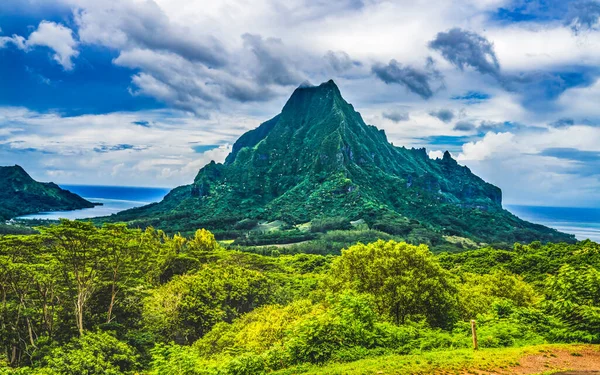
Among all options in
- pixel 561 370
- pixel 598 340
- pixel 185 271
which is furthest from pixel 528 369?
pixel 185 271

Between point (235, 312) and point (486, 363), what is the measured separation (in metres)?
28.6

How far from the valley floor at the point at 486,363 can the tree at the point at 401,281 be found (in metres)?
9.54

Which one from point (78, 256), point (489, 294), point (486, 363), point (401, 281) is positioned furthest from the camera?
point (489, 294)

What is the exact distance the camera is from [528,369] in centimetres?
1744

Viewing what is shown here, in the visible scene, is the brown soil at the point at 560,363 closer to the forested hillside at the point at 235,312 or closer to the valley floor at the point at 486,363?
the valley floor at the point at 486,363

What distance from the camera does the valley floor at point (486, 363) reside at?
57.3ft

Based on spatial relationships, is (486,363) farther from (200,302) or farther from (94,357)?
(200,302)

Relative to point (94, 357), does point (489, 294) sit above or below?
above

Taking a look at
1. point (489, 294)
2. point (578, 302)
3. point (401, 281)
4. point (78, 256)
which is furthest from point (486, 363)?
point (78, 256)

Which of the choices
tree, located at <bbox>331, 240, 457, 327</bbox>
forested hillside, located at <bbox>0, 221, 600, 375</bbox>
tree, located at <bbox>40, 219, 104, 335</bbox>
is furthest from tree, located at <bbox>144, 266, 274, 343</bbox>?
tree, located at <bbox>331, 240, 457, 327</bbox>

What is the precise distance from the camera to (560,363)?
18031mm

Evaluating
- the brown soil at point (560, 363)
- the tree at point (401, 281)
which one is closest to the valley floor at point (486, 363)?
the brown soil at point (560, 363)

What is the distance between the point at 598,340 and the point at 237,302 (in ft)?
111

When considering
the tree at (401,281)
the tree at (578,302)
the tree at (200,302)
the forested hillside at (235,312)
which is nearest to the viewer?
the tree at (578,302)
